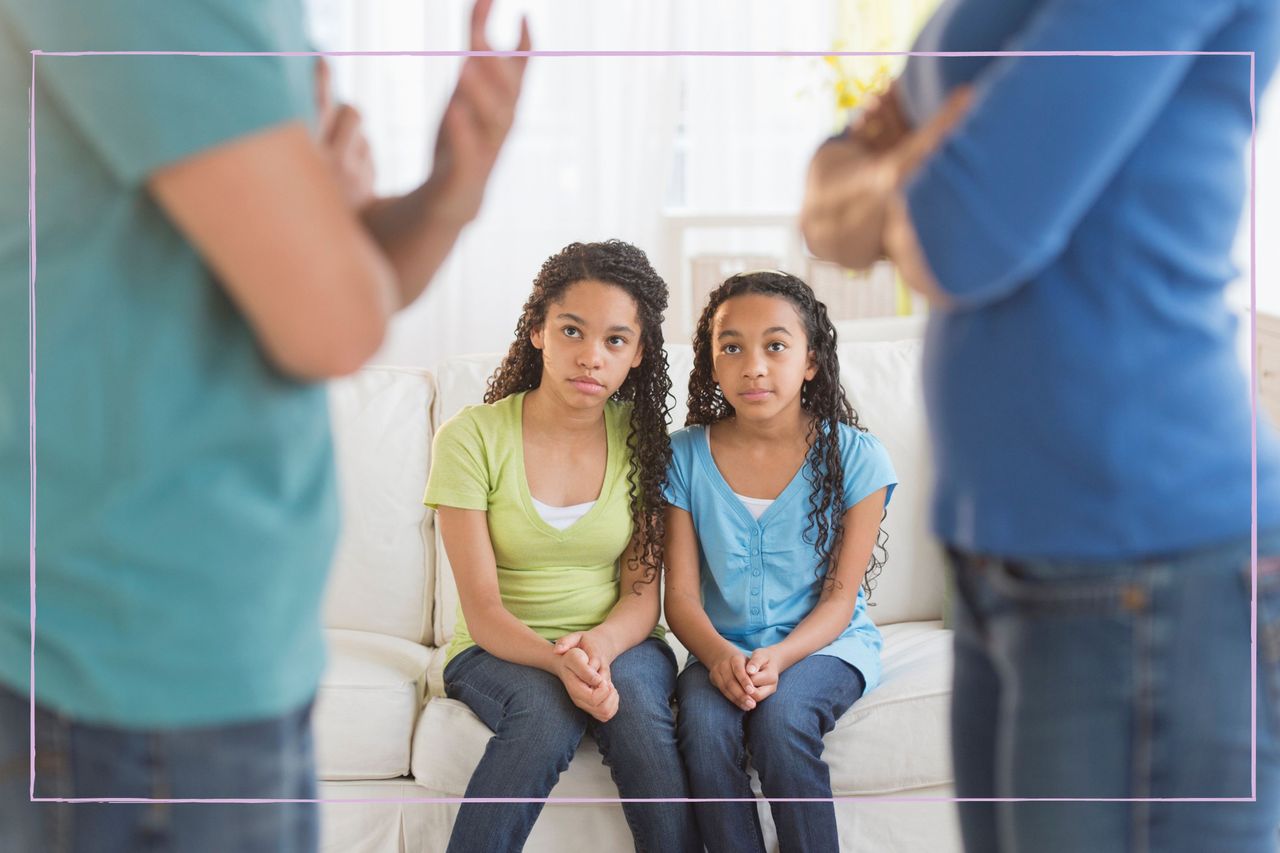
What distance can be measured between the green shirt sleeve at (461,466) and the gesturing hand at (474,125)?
179 mm

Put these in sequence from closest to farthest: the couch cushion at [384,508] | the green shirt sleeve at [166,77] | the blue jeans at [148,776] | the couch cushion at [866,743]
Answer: the green shirt sleeve at [166,77] → the blue jeans at [148,776] → the couch cushion at [384,508] → the couch cushion at [866,743]

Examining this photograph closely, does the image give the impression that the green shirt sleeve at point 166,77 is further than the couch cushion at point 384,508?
No

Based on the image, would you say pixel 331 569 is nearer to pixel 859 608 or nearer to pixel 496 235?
pixel 496 235

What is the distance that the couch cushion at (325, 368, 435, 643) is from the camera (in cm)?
90

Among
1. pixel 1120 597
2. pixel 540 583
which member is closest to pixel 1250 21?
pixel 1120 597

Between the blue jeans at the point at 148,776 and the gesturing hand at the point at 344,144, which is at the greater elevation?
the gesturing hand at the point at 344,144

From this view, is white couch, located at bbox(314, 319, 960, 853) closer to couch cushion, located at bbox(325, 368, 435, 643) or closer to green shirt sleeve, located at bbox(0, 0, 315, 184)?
couch cushion, located at bbox(325, 368, 435, 643)

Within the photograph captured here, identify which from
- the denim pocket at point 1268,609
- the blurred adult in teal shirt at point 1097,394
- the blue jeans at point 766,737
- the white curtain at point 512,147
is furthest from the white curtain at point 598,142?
the blue jeans at point 766,737

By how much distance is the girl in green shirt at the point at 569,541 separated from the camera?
0.99 metres

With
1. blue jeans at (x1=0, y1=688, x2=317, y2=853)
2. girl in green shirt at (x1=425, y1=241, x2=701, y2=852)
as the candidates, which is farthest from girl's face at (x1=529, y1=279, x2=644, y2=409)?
blue jeans at (x1=0, y1=688, x2=317, y2=853)

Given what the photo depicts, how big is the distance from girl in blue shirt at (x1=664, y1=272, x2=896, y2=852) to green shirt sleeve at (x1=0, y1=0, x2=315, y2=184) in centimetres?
40

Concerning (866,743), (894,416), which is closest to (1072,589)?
(894,416)

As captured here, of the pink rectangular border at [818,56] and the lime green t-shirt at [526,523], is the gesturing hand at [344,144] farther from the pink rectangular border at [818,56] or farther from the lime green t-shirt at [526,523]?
the lime green t-shirt at [526,523]

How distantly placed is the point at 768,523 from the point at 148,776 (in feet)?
1.62
